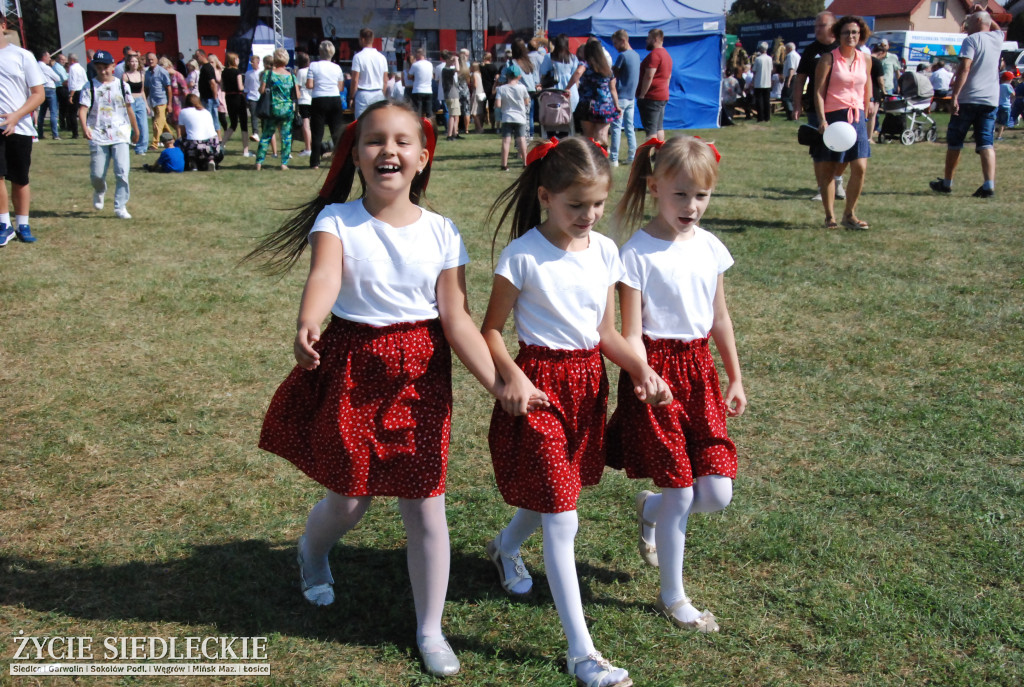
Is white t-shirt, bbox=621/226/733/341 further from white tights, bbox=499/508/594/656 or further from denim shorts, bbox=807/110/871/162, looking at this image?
denim shorts, bbox=807/110/871/162

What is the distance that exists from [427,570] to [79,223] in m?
7.98

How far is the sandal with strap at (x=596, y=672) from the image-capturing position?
250 centimetres

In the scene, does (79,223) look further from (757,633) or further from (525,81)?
(757,633)

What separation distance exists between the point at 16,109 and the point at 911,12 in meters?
53.6

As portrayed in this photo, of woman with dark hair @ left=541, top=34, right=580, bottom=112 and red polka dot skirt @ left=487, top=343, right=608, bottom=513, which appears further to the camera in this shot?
woman with dark hair @ left=541, top=34, right=580, bottom=112

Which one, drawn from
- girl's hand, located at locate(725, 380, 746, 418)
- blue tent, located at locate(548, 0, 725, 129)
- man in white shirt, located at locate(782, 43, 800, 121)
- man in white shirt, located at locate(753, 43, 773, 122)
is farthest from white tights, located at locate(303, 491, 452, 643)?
man in white shirt, located at locate(782, 43, 800, 121)

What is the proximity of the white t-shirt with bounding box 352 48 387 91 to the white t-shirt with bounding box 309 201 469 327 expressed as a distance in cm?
1072

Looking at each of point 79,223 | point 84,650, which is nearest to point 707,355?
point 84,650

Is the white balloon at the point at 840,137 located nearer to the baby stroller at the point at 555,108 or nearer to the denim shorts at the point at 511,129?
the baby stroller at the point at 555,108

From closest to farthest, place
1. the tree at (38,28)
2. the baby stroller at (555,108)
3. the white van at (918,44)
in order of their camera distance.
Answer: the baby stroller at (555,108), the white van at (918,44), the tree at (38,28)

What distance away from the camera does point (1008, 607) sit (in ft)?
9.49

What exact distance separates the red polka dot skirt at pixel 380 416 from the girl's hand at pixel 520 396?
22 centimetres

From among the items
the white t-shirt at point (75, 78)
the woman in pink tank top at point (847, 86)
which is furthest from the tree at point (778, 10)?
the woman in pink tank top at point (847, 86)

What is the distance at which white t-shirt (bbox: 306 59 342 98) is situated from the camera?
12.7 meters
